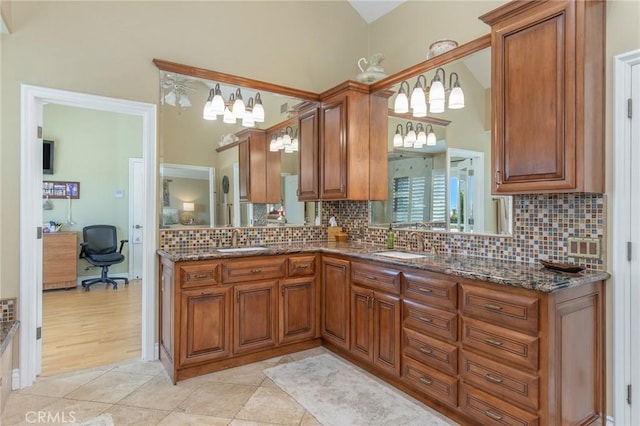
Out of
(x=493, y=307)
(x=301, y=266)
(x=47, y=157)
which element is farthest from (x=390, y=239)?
(x=47, y=157)

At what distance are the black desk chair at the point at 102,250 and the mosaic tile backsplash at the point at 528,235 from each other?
3.26 meters

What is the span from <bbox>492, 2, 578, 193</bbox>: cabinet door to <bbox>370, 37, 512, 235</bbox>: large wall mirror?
1.10 feet

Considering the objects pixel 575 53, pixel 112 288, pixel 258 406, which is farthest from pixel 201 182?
pixel 112 288

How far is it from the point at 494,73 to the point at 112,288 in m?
5.89

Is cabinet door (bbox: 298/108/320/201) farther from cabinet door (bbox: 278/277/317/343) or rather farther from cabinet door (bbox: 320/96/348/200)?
cabinet door (bbox: 278/277/317/343)

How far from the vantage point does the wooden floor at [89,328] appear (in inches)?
121

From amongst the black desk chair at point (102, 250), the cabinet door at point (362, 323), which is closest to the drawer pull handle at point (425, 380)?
the cabinet door at point (362, 323)

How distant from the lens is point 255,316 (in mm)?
2973

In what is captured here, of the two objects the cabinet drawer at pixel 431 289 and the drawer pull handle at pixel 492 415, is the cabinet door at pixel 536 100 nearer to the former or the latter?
the cabinet drawer at pixel 431 289

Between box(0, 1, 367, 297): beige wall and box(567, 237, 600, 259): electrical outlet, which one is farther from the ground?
box(0, 1, 367, 297): beige wall

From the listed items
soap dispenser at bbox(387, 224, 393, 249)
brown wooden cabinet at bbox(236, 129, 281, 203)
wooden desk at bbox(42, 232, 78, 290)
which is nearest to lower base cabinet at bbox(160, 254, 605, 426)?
soap dispenser at bbox(387, 224, 393, 249)

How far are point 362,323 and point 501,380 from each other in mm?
1124

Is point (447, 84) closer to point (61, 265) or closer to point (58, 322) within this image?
point (58, 322)

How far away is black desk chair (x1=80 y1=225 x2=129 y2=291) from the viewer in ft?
18.5
